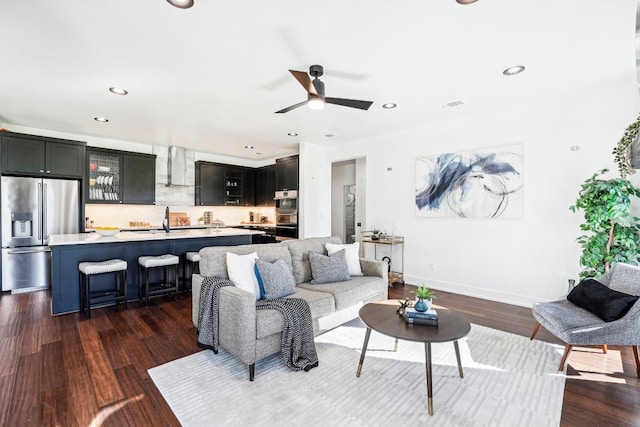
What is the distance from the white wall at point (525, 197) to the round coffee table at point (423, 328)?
232 cm

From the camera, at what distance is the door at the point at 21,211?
471 centimetres

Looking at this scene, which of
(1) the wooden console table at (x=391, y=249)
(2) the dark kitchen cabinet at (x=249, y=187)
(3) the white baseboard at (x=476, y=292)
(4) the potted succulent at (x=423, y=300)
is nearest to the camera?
(4) the potted succulent at (x=423, y=300)

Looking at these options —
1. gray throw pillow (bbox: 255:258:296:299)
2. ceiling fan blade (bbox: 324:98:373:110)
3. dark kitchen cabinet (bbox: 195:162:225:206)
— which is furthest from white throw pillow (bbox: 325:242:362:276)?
dark kitchen cabinet (bbox: 195:162:225:206)

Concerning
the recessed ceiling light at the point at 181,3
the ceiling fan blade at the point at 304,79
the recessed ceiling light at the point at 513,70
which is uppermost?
the recessed ceiling light at the point at 513,70

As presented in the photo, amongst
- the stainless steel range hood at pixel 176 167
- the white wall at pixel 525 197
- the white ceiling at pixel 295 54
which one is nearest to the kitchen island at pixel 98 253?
the white ceiling at pixel 295 54

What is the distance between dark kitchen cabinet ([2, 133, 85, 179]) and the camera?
15.7ft

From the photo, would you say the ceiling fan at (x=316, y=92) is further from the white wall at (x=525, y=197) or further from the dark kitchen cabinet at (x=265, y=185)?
the dark kitchen cabinet at (x=265, y=185)

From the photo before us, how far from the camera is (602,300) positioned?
2.56 m

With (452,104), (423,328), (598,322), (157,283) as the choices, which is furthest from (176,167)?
(598,322)

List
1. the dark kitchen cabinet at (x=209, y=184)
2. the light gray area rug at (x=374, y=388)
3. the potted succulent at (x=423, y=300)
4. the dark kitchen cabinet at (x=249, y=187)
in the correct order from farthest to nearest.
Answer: the dark kitchen cabinet at (x=249, y=187), the dark kitchen cabinet at (x=209, y=184), the potted succulent at (x=423, y=300), the light gray area rug at (x=374, y=388)

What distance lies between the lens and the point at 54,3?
214 cm

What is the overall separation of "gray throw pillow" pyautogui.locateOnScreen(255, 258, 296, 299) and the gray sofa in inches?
6.5

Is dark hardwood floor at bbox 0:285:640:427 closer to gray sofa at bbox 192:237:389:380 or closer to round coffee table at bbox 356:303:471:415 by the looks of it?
gray sofa at bbox 192:237:389:380

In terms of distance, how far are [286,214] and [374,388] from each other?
5029 mm
